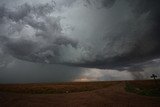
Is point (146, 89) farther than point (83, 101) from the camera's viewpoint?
Yes

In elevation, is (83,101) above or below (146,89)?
below

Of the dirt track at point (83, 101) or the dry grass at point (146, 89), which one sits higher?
the dry grass at point (146, 89)

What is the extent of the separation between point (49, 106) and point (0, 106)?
553 cm

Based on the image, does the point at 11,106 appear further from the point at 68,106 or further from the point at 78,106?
the point at 78,106

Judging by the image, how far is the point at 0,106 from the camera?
1692 cm

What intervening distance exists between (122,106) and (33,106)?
31.9 feet

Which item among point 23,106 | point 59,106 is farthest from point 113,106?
point 23,106

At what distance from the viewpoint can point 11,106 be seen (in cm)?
1681

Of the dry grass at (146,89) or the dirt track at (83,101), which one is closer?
the dirt track at (83,101)

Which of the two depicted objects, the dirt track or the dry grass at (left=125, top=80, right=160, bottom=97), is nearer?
the dirt track

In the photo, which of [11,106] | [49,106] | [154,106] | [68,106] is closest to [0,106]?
[11,106]

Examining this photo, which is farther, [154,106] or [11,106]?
[11,106]

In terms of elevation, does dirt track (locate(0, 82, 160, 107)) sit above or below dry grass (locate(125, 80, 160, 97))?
below

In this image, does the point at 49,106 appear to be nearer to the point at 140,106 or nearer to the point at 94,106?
the point at 94,106
